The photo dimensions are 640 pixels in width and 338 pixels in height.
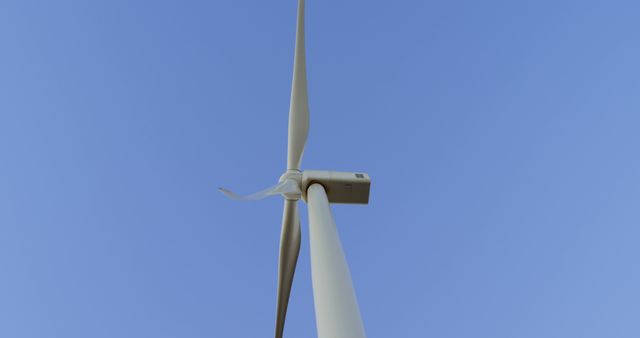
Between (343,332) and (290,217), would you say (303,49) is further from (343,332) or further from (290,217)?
(343,332)

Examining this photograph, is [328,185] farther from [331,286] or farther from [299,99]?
[331,286]

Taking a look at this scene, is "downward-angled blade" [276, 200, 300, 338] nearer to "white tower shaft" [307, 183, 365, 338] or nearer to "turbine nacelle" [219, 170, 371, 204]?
"turbine nacelle" [219, 170, 371, 204]

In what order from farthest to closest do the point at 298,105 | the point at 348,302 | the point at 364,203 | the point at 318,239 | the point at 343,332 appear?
the point at 298,105 < the point at 364,203 < the point at 318,239 < the point at 348,302 < the point at 343,332

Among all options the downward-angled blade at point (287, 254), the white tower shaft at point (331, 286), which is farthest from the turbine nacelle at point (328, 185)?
the white tower shaft at point (331, 286)

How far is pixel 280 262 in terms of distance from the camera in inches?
500

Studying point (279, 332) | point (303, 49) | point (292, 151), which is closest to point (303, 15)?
point (303, 49)

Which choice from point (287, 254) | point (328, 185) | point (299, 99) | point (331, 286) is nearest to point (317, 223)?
point (331, 286)

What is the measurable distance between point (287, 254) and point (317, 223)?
481 centimetres

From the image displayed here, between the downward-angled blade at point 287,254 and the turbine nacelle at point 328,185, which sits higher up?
the turbine nacelle at point 328,185

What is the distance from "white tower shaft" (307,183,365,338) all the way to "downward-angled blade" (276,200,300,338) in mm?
3810

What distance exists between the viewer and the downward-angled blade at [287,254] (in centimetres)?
1221

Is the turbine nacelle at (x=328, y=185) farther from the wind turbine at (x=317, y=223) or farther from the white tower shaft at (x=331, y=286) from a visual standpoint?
the white tower shaft at (x=331, y=286)

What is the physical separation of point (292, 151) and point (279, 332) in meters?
4.92

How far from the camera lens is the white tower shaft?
525 centimetres
